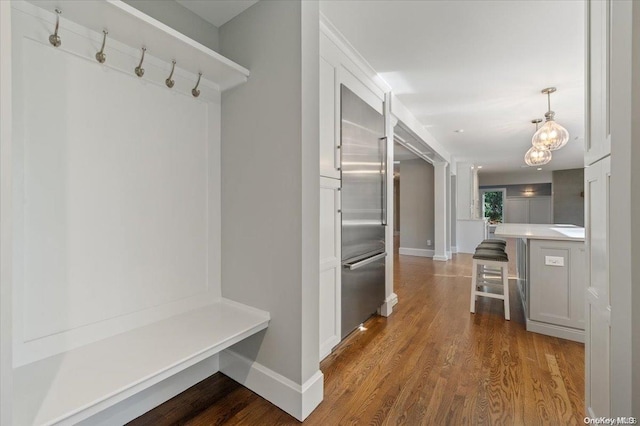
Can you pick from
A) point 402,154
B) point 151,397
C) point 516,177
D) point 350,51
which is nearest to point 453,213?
point 402,154

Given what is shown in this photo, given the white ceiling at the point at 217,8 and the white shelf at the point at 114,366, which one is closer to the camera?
the white shelf at the point at 114,366

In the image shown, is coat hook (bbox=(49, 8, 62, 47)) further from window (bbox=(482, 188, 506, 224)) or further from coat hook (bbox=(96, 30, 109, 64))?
window (bbox=(482, 188, 506, 224))

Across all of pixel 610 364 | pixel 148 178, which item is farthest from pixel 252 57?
pixel 610 364

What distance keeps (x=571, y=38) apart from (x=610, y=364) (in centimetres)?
245

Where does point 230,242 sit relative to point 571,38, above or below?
below

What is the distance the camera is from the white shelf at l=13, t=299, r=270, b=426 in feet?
3.05

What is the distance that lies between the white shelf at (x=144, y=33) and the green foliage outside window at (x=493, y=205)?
14.1 metres

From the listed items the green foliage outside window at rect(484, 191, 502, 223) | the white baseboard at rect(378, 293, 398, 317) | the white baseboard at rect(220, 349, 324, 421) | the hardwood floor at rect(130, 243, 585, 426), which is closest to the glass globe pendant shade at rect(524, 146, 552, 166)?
the hardwood floor at rect(130, 243, 585, 426)

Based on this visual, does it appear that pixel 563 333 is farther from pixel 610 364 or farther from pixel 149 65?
pixel 149 65

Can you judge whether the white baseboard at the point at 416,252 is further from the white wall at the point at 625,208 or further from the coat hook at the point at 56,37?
the coat hook at the point at 56,37

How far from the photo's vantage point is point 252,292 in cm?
172

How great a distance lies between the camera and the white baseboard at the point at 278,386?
1498mm

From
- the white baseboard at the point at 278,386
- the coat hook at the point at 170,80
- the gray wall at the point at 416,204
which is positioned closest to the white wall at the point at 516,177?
the gray wall at the point at 416,204

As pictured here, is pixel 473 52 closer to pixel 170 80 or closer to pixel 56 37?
pixel 170 80
